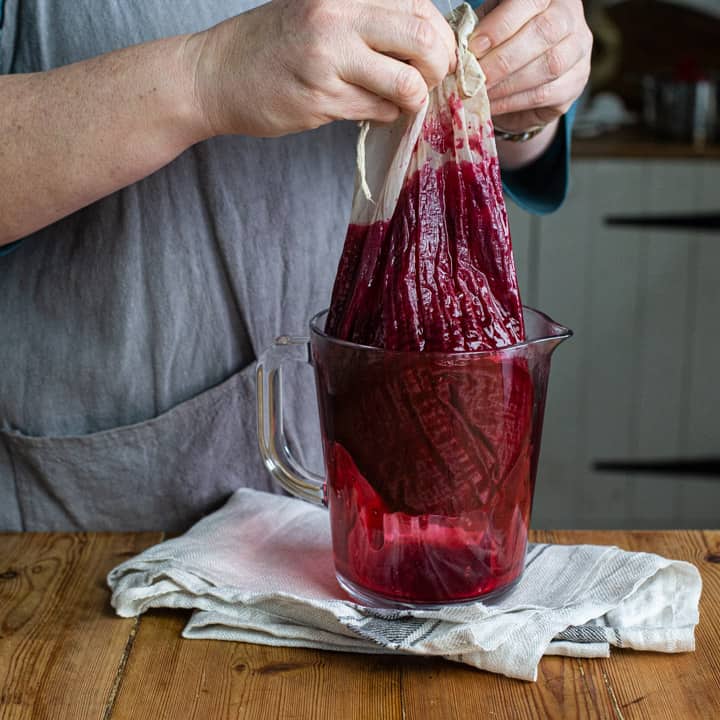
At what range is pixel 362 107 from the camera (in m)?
0.63

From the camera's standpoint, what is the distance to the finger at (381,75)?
593 mm

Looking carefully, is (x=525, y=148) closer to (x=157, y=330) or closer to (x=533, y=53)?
(x=533, y=53)

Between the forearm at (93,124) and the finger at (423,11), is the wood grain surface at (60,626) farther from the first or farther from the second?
the finger at (423,11)

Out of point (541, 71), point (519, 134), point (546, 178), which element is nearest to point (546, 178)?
point (546, 178)

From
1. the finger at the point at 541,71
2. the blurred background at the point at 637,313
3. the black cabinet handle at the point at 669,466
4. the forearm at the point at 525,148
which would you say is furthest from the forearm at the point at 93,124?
the black cabinet handle at the point at 669,466

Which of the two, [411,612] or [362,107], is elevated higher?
[362,107]

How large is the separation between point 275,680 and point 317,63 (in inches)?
13.8

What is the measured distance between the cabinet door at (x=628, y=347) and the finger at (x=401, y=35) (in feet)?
4.82

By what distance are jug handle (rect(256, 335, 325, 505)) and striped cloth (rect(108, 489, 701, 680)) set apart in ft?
0.18

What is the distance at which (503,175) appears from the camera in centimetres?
101

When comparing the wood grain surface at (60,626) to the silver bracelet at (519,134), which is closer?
the wood grain surface at (60,626)

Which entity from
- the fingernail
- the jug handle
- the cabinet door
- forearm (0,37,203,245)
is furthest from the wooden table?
the cabinet door

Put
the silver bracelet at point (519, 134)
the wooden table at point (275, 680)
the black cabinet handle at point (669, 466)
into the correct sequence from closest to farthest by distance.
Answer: the wooden table at point (275, 680), the silver bracelet at point (519, 134), the black cabinet handle at point (669, 466)

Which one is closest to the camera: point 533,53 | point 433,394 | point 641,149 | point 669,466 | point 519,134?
point 433,394
